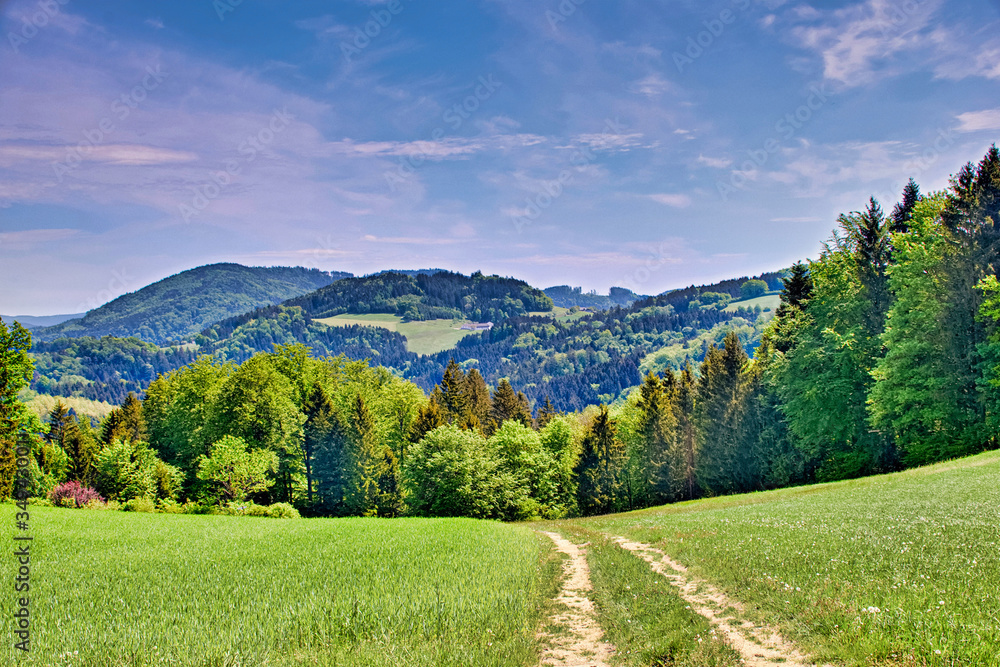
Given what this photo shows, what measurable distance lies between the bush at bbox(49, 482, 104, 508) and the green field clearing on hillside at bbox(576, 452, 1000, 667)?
46195 millimetres

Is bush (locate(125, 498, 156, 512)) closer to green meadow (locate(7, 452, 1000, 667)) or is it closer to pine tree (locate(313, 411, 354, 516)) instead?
pine tree (locate(313, 411, 354, 516))

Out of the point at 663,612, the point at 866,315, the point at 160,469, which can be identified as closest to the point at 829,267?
the point at 866,315

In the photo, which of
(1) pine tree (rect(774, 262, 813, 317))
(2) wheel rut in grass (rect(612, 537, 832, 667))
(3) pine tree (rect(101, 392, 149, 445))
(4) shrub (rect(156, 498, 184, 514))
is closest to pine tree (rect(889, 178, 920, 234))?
(1) pine tree (rect(774, 262, 813, 317))

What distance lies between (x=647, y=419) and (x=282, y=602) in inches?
2135

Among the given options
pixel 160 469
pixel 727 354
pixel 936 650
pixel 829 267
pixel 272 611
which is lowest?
pixel 160 469

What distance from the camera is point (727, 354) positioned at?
57125 mm

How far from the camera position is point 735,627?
967 cm

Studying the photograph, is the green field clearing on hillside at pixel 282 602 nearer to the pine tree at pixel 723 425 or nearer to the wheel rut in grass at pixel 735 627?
the wheel rut in grass at pixel 735 627

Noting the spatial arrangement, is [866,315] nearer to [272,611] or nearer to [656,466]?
[656,466]

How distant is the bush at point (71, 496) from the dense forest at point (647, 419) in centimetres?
204

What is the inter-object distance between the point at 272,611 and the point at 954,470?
32.7 m

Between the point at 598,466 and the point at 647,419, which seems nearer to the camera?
the point at 598,466

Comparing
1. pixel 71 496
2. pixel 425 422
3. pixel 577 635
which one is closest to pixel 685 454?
pixel 425 422

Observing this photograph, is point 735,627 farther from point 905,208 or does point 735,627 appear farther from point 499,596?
point 905,208
